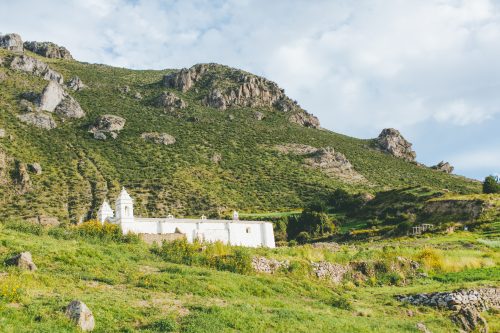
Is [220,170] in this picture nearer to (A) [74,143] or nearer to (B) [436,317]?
(A) [74,143]

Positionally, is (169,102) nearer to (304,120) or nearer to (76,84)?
(76,84)

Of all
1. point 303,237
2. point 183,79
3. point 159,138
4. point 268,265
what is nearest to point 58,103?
point 159,138

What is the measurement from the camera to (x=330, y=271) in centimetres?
2530

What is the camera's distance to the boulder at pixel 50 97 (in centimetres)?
8862

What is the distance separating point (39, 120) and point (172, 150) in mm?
21799

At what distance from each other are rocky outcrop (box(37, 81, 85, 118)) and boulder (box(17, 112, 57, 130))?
4019 mm

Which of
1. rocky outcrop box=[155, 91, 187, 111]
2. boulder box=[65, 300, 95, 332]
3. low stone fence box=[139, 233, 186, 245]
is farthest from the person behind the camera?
rocky outcrop box=[155, 91, 187, 111]

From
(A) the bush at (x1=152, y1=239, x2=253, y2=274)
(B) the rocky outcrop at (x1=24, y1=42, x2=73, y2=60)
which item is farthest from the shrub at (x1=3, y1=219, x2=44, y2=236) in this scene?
(B) the rocky outcrop at (x1=24, y1=42, x2=73, y2=60)

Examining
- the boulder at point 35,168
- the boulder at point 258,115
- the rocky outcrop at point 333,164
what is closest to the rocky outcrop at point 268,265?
the boulder at point 35,168

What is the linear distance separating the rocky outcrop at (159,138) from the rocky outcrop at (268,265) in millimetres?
66310

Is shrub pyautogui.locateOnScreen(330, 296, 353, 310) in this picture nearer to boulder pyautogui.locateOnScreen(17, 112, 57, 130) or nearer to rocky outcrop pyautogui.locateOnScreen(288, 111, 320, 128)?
boulder pyautogui.locateOnScreen(17, 112, 57, 130)

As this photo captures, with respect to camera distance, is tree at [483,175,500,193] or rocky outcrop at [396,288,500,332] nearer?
rocky outcrop at [396,288,500,332]

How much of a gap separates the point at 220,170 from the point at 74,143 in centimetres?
2337

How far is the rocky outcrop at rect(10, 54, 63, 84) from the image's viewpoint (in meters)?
102
